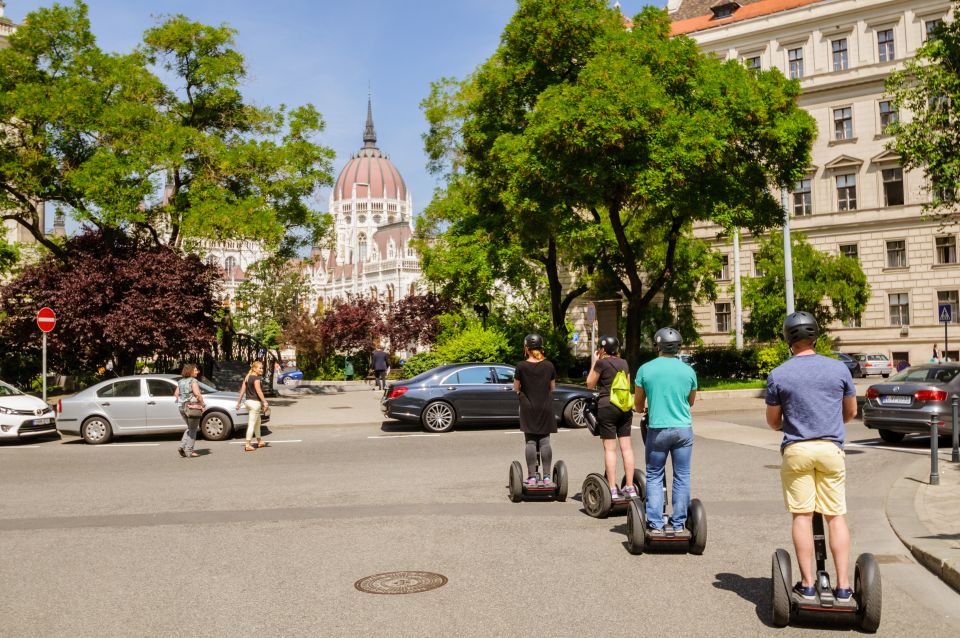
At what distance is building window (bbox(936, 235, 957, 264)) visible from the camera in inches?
1769

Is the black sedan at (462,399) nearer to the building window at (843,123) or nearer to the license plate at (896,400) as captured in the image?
the license plate at (896,400)

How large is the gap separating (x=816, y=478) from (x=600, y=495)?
370cm

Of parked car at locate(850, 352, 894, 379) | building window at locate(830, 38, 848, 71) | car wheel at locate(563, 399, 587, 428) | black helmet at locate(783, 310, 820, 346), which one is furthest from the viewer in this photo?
building window at locate(830, 38, 848, 71)

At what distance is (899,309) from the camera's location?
46312 mm

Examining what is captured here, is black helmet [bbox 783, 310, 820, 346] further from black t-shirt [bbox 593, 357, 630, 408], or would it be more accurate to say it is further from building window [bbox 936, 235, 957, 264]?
building window [bbox 936, 235, 957, 264]

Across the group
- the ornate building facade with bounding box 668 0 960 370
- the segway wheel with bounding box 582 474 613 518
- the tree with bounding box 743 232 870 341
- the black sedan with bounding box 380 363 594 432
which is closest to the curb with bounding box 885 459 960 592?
the segway wheel with bounding box 582 474 613 518

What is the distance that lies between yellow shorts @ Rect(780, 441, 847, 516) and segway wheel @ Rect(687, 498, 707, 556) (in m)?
1.89

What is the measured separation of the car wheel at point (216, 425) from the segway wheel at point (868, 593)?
14.9 meters

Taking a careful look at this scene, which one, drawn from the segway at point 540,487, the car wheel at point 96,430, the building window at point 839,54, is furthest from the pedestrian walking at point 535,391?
the building window at point 839,54

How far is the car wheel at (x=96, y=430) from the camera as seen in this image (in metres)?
17.7

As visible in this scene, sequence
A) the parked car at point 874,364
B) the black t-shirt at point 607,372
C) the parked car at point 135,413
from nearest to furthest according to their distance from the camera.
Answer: the black t-shirt at point 607,372, the parked car at point 135,413, the parked car at point 874,364

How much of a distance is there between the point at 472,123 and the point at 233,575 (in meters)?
25.0

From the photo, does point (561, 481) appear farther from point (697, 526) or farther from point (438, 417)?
point (438, 417)

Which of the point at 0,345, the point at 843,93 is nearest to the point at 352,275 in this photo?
the point at 843,93
